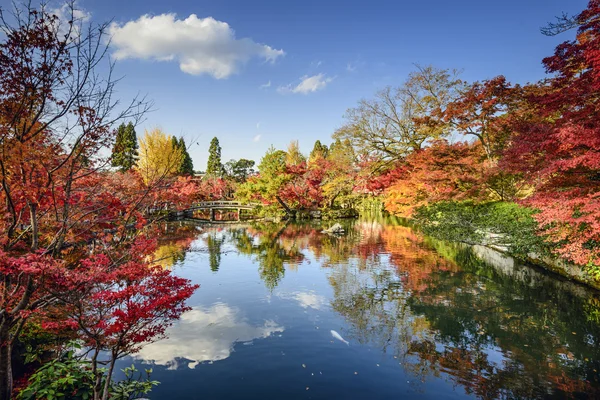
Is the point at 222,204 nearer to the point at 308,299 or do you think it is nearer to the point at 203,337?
the point at 308,299

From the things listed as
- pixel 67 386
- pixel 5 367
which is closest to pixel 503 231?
pixel 67 386

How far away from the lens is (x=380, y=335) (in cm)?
627

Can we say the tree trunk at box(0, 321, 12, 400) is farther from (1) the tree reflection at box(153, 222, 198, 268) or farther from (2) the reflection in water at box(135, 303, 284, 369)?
(1) the tree reflection at box(153, 222, 198, 268)

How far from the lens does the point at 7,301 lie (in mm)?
3762

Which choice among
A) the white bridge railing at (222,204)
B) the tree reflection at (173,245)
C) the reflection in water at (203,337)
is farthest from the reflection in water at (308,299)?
the white bridge railing at (222,204)

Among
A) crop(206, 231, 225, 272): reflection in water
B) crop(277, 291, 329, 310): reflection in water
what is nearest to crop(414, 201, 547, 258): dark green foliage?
crop(277, 291, 329, 310): reflection in water

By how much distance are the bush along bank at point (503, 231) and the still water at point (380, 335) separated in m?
0.51

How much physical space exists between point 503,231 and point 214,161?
129 ft

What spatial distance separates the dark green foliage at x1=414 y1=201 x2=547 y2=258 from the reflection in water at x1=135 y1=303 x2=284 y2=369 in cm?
918

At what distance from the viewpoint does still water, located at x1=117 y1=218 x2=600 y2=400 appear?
4.73 meters

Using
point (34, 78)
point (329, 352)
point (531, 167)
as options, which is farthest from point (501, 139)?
point (34, 78)

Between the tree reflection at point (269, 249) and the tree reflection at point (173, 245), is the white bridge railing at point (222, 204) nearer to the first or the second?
the tree reflection at point (269, 249)

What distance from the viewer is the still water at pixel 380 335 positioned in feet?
15.5

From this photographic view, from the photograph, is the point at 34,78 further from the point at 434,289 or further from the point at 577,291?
the point at 577,291
